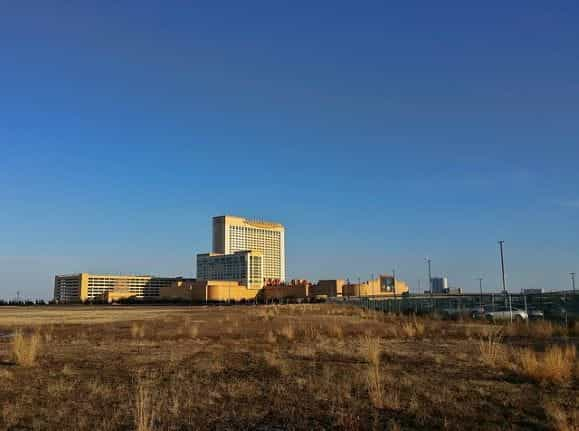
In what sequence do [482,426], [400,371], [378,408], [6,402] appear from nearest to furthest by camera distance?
1. [482,426]
2. [378,408]
3. [6,402]
4. [400,371]

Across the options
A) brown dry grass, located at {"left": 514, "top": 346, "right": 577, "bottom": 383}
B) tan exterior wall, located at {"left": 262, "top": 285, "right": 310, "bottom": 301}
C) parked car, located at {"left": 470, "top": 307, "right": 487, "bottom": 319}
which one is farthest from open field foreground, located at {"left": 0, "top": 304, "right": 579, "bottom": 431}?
tan exterior wall, located at {"left": 262, "top": 285, "right": 310, "bottom": 301}

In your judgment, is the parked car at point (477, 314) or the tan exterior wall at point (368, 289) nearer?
the parked car at point (477, 314)

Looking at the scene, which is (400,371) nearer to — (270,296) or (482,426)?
(482,426)

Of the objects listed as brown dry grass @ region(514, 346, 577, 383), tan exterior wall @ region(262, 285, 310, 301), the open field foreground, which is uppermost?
tan exterior wall @ region(262, 285, 310, 301)

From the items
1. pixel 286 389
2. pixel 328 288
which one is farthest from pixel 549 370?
pixel 328 288

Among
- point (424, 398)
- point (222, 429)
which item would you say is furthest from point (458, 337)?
point (222, 429)

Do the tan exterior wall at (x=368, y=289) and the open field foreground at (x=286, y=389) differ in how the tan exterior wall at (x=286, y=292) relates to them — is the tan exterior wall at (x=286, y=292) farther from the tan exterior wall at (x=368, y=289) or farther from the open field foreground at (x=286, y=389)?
the open field foreground at (x=286, y=389)

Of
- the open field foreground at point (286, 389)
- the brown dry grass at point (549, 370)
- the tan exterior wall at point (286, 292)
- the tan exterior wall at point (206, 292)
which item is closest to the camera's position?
the open field foreground at point (286, 389)

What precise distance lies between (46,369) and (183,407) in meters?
6.54

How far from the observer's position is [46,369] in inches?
556

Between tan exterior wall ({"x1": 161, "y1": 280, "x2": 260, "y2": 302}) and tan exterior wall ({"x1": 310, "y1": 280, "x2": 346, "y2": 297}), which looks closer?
tan exterior wall ({"x1": 161, "y1": 280, "x2": 260, "y2": 302})

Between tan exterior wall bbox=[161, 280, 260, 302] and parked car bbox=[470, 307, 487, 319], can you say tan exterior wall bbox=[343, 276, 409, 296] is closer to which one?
tan exterior wall bbox=[161, 280, 260, 302]

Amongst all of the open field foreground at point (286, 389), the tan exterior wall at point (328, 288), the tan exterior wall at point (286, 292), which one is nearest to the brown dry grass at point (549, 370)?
the open field foreground at point (286, 389)

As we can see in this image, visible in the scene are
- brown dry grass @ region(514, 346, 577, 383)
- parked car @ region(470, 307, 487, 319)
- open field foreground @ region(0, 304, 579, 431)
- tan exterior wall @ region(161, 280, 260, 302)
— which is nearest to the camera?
open field foreground @ region(0, 304, 579, 431)
